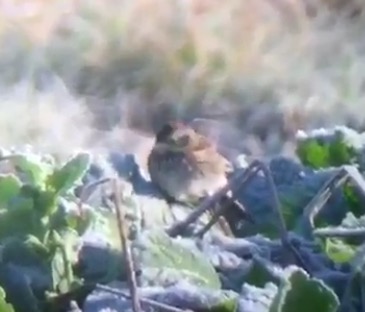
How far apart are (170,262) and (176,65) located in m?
6.05

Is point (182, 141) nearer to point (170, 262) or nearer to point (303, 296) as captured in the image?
point (170, 262)

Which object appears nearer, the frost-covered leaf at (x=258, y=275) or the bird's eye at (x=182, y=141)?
the frost-covered leaf at (x=258, y=275)

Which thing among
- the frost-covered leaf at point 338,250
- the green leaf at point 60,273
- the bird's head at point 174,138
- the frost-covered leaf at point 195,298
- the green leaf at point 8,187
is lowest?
the bird's head at point 174,138

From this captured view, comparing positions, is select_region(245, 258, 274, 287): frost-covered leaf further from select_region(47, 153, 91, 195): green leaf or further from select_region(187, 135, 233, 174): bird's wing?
select_region(187, 135, 233, 174): bird's wing

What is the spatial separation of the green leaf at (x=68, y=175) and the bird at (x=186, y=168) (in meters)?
0.10

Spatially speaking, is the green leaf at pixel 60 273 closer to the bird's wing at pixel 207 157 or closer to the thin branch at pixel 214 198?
the thin branch at pixel 214 198

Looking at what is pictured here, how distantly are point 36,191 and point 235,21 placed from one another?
664 centimetres

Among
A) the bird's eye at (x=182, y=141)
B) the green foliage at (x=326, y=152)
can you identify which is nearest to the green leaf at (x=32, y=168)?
the green foliage at (x=326, y=152)

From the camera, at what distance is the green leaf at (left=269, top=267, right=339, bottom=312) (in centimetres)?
58

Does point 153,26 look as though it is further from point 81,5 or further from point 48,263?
point 48,263

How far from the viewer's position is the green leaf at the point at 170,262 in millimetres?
672

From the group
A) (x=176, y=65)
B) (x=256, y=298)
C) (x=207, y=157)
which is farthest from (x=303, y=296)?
(x=176, y=65)

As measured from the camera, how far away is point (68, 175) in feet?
2.39

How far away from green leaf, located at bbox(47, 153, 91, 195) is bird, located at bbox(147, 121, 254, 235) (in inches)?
4.1
